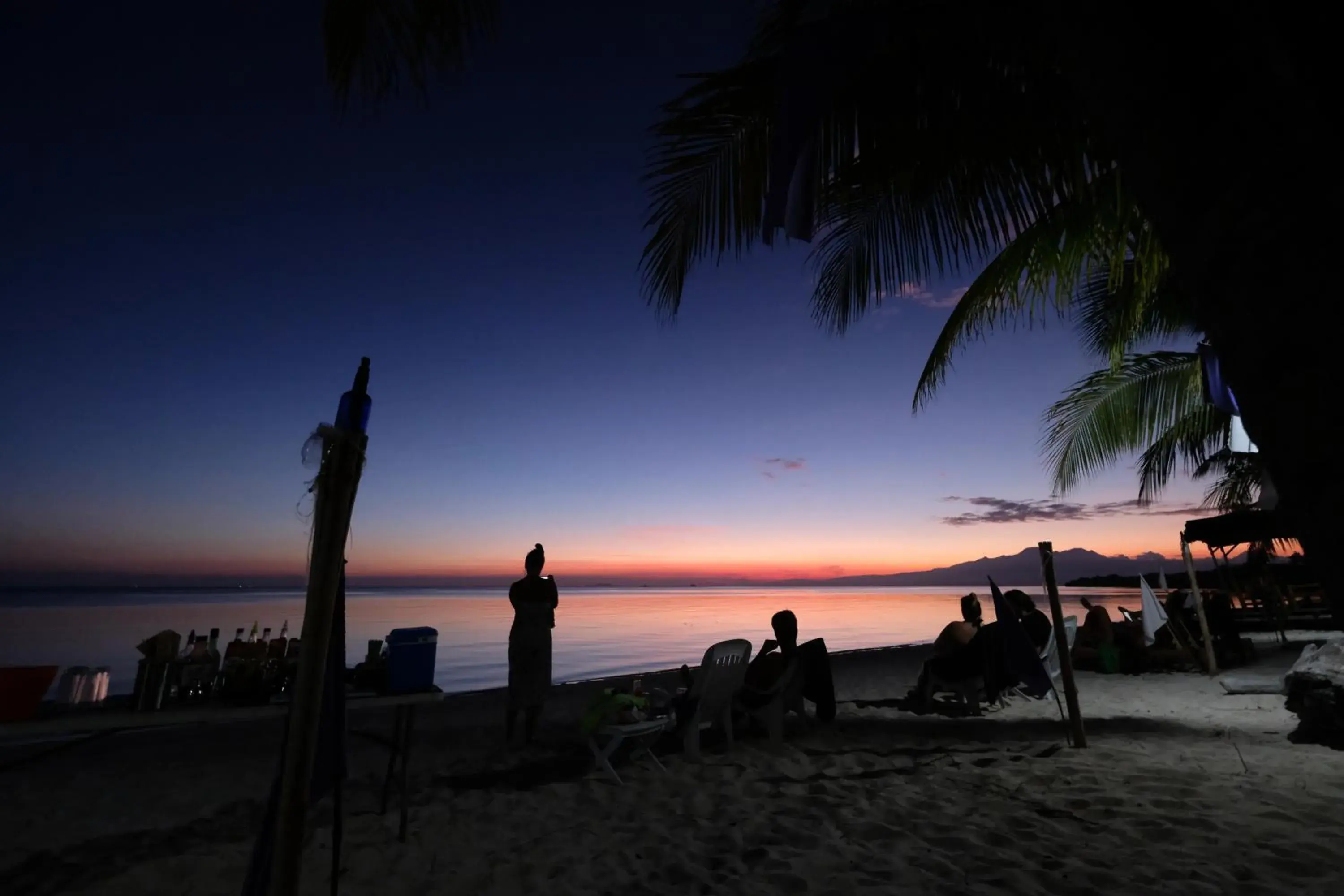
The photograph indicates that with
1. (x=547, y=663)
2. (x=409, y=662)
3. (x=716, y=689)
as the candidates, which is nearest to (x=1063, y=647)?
(x=716, y=689)

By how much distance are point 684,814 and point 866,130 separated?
4.41 meters

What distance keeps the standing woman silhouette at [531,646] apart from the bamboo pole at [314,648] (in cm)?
384

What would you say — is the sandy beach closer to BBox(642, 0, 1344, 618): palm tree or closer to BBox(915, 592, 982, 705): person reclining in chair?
BBox(915, 592, 982, 705): person reclining in chair

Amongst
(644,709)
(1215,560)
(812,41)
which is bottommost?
(644,709)

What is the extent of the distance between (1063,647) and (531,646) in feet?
15.4

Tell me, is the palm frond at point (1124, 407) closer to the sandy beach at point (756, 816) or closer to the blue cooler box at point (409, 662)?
the sandy beach at point (756, 816)

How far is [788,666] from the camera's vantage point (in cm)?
555

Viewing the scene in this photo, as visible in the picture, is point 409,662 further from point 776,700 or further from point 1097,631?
point 1097,631

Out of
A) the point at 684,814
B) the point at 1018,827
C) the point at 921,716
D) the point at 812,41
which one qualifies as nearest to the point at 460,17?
the point at 812,41

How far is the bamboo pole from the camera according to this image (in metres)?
1.62

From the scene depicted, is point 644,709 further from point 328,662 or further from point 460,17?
point 460,17

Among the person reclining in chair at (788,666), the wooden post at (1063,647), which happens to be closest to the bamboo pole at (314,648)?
the person reclining in chair at (788,666)

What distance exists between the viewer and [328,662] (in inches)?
86.9

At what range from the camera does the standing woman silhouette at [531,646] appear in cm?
555
